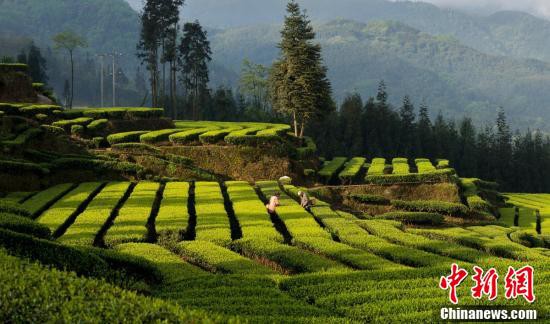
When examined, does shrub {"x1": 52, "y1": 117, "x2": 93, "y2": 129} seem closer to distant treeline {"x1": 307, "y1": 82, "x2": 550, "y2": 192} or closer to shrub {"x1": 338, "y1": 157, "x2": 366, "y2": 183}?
shrub {"x1": 338, "y1": 157, "x2": 366, "y2": 183}

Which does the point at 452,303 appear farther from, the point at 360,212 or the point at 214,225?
the point at 360,212

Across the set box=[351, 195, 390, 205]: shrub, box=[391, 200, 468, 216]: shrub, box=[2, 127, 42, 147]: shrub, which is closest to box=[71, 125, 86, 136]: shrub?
box=[2, 127, 42, 147]: shrub

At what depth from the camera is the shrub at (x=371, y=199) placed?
40188 millimetres

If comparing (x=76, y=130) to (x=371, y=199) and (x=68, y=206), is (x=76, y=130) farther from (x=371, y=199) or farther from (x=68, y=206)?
(x=371, y=199)

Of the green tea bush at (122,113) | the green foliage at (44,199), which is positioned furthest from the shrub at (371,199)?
the green tea bush at (122,113)

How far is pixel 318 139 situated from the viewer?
341ft

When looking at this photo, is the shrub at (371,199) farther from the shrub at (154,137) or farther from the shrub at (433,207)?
the shrub at (154,137)

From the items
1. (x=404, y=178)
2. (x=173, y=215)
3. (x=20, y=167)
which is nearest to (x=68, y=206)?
(x=173, y=215)

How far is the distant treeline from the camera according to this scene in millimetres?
106625

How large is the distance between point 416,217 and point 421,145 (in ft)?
265

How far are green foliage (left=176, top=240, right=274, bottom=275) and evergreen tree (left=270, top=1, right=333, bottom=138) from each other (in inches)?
1410

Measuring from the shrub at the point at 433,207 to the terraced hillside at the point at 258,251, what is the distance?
12.4ft

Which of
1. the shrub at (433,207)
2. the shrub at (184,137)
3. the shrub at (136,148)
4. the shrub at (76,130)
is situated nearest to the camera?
the shrub at (433,207)

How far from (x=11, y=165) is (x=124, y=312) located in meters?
29.5
